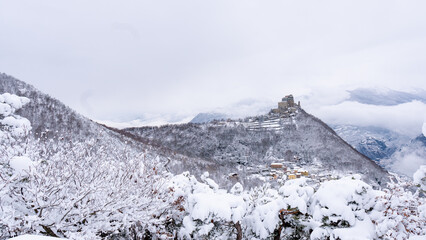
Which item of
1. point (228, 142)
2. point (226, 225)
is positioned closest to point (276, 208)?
point (226, 225)

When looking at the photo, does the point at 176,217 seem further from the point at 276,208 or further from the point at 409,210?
the point at 409,210

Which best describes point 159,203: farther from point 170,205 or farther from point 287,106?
point 287,106

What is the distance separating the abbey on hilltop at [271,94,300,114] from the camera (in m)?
178

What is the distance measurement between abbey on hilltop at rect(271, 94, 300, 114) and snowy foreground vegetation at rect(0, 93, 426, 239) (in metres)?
175

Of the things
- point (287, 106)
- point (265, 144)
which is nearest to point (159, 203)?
point (265, 144)

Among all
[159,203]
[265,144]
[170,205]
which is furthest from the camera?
[265,144]

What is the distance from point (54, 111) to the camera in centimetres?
8644

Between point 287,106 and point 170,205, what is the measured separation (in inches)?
7283

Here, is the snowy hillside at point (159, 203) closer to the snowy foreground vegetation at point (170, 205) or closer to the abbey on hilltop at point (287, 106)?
the snowy foreground vegetation at point (170, 205)

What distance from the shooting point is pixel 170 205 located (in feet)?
27.8

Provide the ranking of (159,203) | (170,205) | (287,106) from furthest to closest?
(287,106)
(170,205)
(159,203)

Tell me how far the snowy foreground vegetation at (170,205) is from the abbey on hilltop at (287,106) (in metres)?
175

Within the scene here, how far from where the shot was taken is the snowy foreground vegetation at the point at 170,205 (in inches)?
238

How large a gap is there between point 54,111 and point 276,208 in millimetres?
97519
